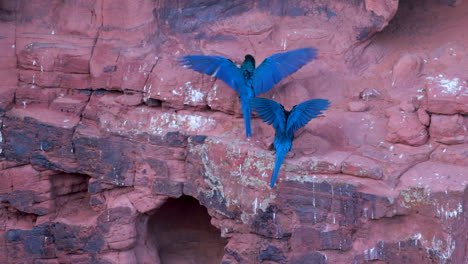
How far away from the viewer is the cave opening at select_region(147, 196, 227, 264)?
19.6 ft

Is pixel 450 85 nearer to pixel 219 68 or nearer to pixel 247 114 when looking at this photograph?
pixel 247 114

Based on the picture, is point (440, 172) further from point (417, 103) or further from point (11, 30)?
point (11, 30)

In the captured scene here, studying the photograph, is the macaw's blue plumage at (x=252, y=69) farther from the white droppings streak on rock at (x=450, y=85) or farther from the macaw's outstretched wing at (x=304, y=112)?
the white droppings streak on rock at (x=450, y=85)

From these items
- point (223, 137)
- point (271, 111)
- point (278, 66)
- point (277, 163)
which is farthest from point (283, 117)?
point (223, 137)

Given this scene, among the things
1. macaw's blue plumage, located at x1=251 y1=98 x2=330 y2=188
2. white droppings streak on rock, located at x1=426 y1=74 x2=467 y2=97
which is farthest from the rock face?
macaw's blue plumage, located at x1=251 y1=98 x2=330 y2=188

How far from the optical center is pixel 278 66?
5000mm

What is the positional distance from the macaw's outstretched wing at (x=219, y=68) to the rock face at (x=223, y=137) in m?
0.22

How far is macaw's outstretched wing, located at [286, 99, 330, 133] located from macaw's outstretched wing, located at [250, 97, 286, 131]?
0.17 feet

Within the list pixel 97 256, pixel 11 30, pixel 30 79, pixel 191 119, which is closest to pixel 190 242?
pixel 97 256

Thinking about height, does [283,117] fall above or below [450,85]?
below

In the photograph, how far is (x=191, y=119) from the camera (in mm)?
5352

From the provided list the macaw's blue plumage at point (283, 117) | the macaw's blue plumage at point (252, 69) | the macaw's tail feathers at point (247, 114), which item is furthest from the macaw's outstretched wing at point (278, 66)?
the macaw's blue plumage at point (283, 117)

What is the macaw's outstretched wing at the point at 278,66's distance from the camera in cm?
496

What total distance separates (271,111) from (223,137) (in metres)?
0.59
